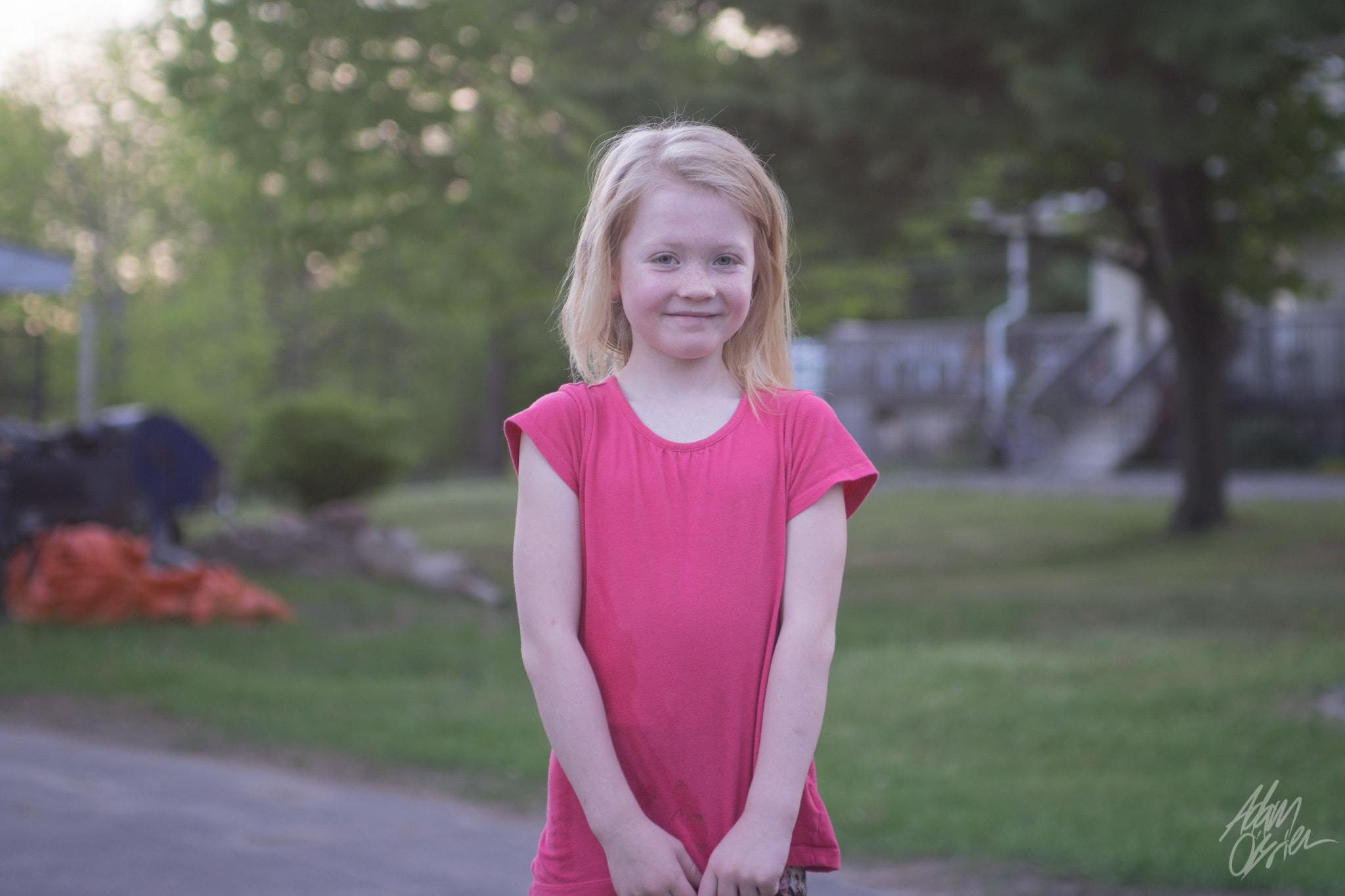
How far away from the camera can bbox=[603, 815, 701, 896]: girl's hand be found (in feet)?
5.99

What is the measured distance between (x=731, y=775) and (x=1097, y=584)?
33.2ft

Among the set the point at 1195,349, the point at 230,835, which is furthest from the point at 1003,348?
the point at 230,835

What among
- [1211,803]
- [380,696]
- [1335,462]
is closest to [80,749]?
[380,696]

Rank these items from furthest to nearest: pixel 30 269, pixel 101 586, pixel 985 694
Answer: pixel 30 269, pixel 101 586, pixel 985 694

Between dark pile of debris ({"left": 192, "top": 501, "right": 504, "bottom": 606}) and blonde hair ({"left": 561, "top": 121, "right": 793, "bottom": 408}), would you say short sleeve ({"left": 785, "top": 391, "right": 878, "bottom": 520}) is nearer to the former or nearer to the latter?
blonde hair ({"left": 561, "top": 121, "right": 793, "bottom": 408})

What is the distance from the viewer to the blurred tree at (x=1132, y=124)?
912cm

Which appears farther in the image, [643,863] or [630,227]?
[630,227]

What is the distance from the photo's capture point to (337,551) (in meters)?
12.9

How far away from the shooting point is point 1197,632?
8734 mm

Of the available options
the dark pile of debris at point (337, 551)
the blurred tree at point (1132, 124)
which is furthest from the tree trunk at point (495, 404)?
the dark pile of debris at point (337, 551)

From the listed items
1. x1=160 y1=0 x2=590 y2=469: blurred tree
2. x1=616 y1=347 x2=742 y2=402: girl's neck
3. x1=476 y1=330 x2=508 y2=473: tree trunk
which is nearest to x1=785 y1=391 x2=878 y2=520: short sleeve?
x1=616 y1=347 x2=742 y2=402: girl's neck

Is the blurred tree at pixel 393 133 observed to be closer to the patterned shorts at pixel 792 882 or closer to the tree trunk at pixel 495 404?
the patterned shorts at pixel 792 882

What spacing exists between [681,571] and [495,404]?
4185 cm

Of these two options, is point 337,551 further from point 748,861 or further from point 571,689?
point 748,861
